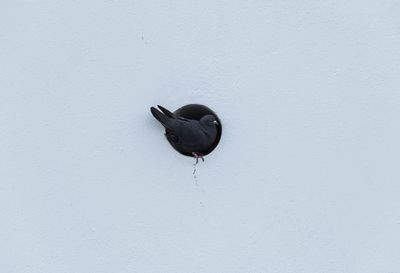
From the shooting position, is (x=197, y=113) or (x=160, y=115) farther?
(x=197, y=113)

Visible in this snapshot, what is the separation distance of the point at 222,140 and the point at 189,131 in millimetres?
165

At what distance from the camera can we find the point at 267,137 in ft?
8.45

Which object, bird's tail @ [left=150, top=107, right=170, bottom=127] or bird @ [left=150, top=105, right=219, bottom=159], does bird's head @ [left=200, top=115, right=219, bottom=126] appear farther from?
bird's tail @ [left=150, top=107, right=170, bottom=127]

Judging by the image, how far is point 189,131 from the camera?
2.49 m

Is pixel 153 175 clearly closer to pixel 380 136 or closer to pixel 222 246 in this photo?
pixel 222 246

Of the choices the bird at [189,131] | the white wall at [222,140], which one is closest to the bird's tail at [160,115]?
the bird at [189,131]

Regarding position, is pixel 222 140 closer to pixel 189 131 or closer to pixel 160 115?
pixel 189 131

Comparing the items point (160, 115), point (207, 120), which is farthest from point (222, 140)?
point (160, 115)

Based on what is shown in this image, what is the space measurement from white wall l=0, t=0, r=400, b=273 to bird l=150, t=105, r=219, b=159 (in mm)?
55

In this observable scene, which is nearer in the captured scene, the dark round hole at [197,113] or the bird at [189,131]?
the bird at [189,131]

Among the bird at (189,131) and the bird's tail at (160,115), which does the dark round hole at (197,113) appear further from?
the bird's tail at (160,115)

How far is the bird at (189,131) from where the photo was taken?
2.48m

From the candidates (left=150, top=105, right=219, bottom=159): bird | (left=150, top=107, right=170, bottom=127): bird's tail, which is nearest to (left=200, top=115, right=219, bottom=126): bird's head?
(left=150, top=105, right=219, bottom=159): bird

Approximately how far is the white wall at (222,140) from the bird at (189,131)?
0.18 feet
